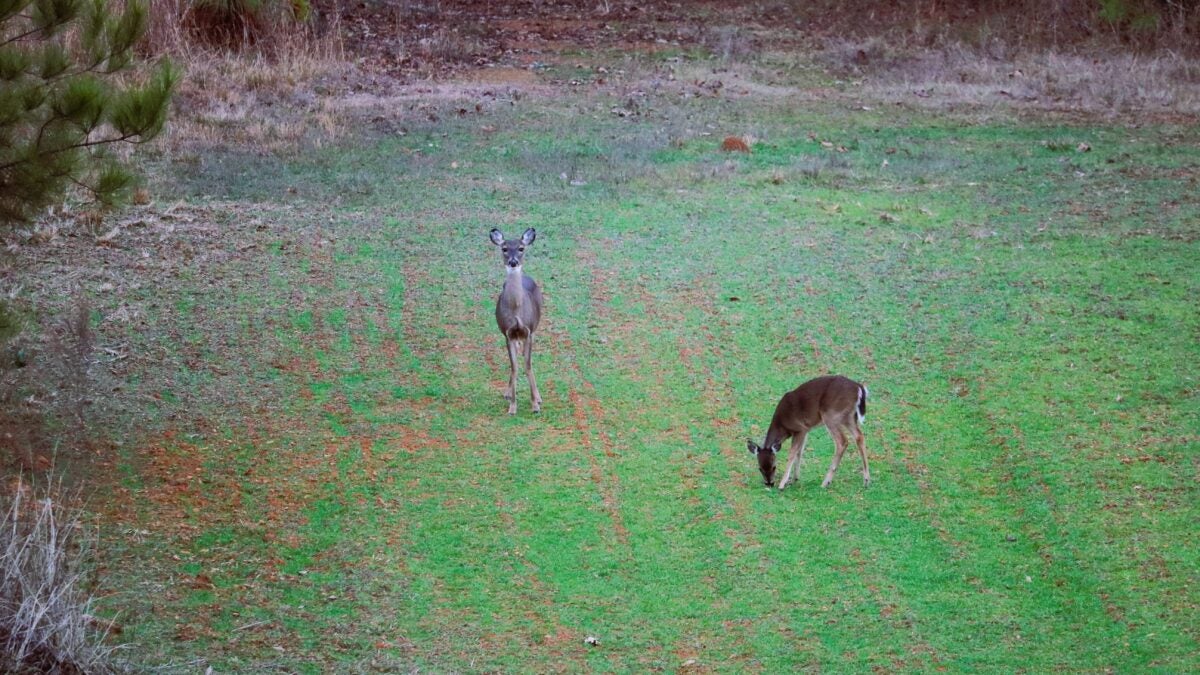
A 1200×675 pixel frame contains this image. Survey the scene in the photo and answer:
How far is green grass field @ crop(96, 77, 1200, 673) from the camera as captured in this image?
678 cm

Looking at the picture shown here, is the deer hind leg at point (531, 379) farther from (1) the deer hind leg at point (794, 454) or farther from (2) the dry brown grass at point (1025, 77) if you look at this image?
(2) the dry brown grass at point (1025, 77)

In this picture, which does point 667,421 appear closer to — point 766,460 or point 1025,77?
point 766,460

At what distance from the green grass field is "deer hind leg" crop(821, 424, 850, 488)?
0.16 metres

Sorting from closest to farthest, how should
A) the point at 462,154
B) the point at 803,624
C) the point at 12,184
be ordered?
the point at 803,624, the point at 12,184, the point at 462,154

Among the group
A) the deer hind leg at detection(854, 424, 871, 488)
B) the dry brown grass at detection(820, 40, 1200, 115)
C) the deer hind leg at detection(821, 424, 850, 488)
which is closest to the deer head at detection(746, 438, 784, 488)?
the deer hind leg at detection(821, 424, 850, 488)

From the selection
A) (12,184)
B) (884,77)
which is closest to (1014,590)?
(12,184)

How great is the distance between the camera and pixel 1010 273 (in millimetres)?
12820

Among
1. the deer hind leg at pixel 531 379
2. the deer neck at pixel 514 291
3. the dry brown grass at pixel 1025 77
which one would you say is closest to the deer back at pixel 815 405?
the deer hind leg at pixel 531 379

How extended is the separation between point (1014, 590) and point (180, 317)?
7205 millimetres

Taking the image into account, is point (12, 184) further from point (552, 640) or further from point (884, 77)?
point (884, 77)

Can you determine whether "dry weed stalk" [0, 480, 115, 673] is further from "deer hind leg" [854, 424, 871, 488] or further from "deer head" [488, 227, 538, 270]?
"deer hind leg" [854, 424, 871, 488]

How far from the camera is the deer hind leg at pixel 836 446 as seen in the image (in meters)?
8.36

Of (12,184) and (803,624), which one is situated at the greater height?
(12,184)

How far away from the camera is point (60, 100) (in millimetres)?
7660
